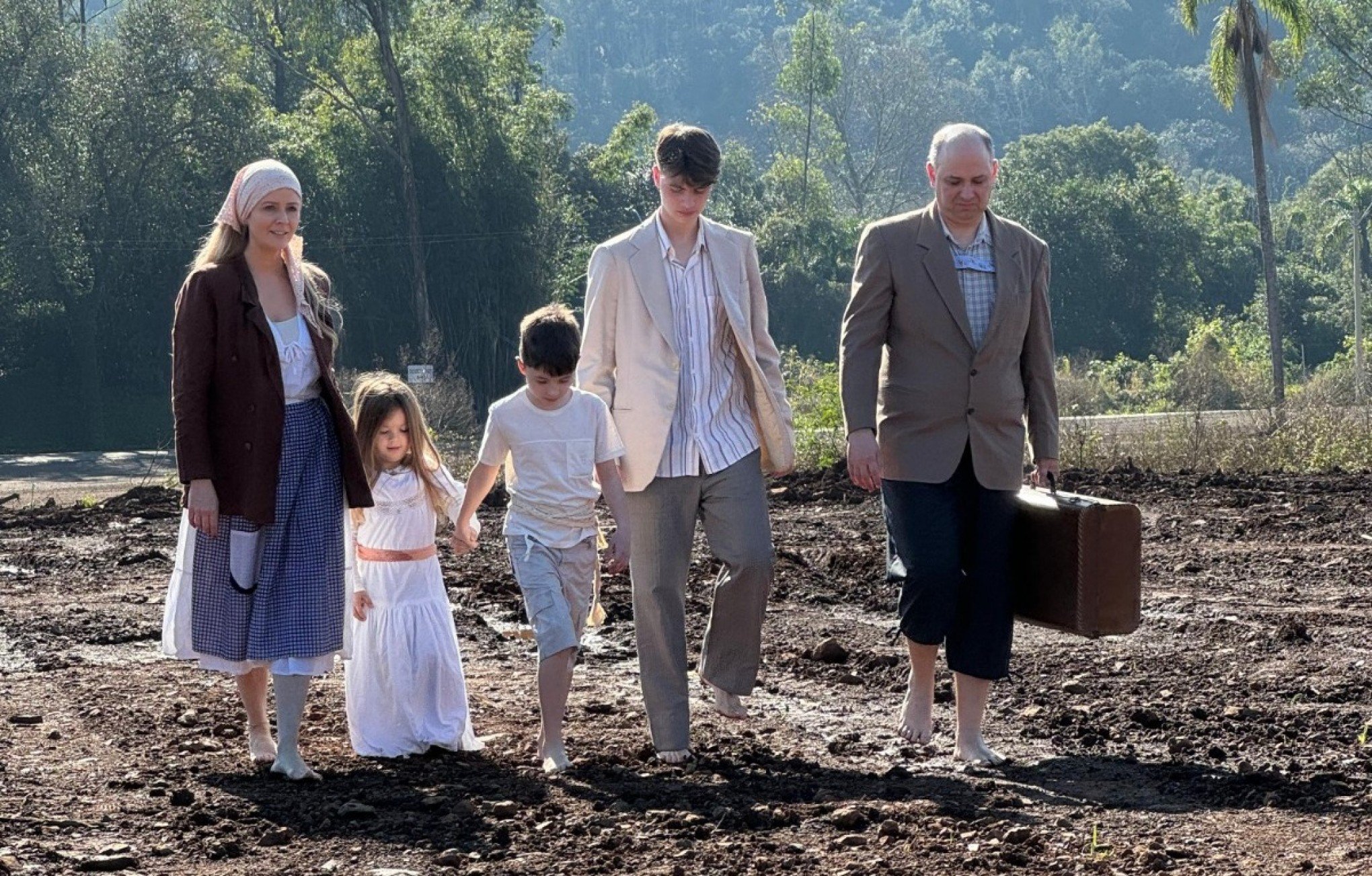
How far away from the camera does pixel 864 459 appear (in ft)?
17.9

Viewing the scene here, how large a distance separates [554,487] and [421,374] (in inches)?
836

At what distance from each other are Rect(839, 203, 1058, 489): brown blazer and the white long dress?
141 cm

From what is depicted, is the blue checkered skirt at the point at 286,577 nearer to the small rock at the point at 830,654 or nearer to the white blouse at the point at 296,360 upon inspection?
the white blouse at the point at 296,360

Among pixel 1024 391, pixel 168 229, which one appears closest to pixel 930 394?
pixel 1024 391

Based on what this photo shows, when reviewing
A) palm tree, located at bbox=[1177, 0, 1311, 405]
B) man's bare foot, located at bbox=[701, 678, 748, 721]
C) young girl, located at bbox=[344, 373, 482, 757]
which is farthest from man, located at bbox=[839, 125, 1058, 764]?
palm tree, located at bbox=[1177, 0, 1311, 405]

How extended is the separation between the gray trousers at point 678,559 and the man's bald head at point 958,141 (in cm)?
105

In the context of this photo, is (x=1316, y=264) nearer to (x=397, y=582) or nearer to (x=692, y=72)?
(x=397, y=582)

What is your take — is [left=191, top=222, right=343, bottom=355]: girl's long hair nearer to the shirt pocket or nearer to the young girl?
the young girl

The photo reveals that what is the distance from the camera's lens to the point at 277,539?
5.46 m

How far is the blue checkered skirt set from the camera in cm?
541

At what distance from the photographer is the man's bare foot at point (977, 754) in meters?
5.43

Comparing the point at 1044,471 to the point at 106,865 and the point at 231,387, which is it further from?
the point at 106,865

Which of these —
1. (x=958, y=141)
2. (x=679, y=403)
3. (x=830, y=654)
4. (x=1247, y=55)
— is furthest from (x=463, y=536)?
(x=1247, y=55)

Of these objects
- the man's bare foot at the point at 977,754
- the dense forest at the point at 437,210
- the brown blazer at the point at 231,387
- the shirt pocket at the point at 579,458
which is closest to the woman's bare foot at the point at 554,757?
the shirt pocket at the point at 579,458
